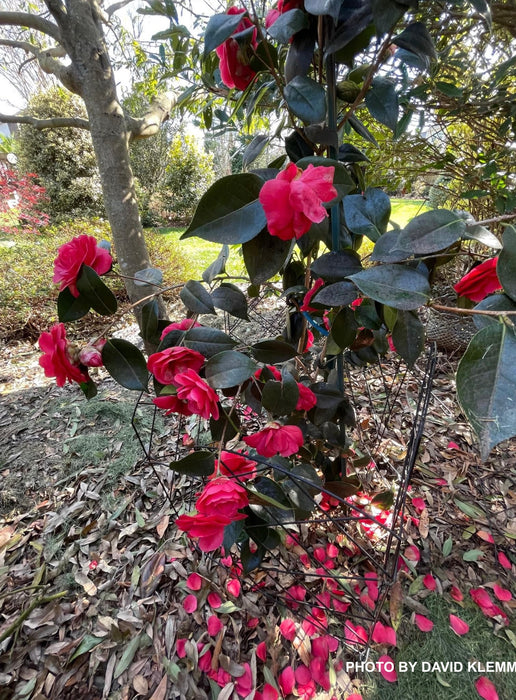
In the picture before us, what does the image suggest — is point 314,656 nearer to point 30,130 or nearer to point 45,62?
point 45,62

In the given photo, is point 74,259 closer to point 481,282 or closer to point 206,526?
point 206,526

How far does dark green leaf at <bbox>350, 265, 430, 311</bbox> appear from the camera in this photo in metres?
0.34

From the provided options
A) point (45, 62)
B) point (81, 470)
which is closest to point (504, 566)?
point (81, 470)

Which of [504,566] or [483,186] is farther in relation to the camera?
[483,186]

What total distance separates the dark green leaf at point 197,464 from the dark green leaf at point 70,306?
25cm

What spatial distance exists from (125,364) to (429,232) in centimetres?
41

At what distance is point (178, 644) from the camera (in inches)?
31.3

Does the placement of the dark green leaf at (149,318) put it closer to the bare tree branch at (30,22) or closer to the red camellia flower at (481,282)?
the red camellia flower at (481,282)

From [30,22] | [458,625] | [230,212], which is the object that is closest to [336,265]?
[230,212]

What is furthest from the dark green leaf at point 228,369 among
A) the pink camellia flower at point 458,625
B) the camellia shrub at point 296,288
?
the pink camellia flower at point 458,625

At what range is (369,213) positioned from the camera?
1.57 ft

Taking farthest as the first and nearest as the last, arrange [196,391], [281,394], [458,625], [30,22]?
[30,22], [458,625], [281,394], [196,391]

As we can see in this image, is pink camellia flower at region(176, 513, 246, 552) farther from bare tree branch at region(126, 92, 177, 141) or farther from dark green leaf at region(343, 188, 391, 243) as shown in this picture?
Result: bare tree branch at region(126, 92, 177, 141)

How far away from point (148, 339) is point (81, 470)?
99 cm
